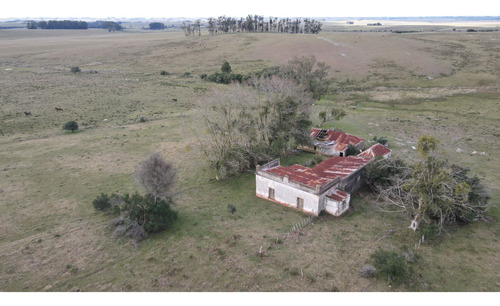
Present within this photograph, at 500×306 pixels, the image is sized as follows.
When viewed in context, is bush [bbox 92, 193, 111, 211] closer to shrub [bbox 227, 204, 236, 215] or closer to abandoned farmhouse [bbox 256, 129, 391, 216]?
shrub [bbox 227, 204, 236, 215]

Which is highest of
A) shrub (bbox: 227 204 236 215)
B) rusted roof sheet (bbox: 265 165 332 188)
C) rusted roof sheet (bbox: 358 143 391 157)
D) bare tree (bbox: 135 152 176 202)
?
bare tree (bbox: 135 152 176 202)

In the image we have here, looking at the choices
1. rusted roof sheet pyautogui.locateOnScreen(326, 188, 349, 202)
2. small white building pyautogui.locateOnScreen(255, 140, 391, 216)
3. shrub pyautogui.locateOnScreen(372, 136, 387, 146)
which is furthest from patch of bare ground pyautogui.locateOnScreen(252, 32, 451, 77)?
rusted roof sheet pyautogui.locateOnScreen(326, 188, 349, 202)

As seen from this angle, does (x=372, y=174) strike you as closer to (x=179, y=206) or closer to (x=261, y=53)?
(x=179, y=206)

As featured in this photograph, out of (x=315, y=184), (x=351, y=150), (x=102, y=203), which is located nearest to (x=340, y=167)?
(x=315, y=184)

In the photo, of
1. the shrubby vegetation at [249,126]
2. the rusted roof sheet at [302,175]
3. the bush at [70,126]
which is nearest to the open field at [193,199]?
the bush at [70,126]

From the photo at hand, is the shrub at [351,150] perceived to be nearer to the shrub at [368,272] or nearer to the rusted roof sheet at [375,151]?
the rusted roof sheet at [375,151]

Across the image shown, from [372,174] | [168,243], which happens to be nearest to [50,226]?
[168,243]
